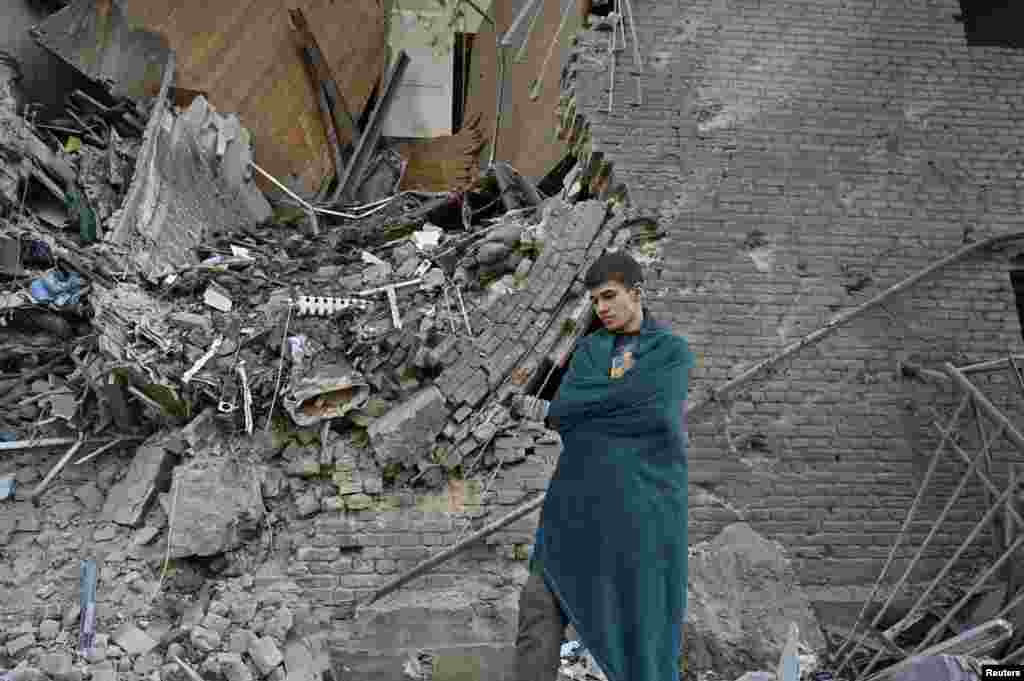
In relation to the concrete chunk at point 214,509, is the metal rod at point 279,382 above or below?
above

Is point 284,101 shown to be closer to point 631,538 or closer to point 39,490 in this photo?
point 39,490

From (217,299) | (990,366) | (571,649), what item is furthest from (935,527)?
(217,299)

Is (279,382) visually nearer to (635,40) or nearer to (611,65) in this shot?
(611,65)

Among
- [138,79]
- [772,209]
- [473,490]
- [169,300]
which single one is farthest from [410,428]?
[138,79]

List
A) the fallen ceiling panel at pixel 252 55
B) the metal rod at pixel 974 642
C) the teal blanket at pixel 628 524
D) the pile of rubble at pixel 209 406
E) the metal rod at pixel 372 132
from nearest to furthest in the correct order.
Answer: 1. the teal blanket at pixel 628 524
2. the metal rod at pixel 974 642
3. the pile of rubble at pixel 209 406
4. the fallen ceiling panel at pixel 252 55
5. the metal rod at pixel 372 132

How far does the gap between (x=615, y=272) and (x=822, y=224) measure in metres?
3.60

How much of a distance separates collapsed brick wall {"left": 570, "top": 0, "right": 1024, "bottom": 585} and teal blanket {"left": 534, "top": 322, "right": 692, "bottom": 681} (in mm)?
2231

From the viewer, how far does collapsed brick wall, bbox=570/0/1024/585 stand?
4777 mm

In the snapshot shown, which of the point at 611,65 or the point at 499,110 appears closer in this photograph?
the point at 611,65

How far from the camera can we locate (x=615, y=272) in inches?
101

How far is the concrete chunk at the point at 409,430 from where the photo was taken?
4574mm

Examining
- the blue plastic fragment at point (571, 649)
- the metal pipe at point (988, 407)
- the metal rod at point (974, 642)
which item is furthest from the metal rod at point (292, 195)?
the metal rod at point (974, 642)

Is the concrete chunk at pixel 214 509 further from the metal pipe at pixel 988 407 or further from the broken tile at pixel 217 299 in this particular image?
the metal pipe at pixel 988 407

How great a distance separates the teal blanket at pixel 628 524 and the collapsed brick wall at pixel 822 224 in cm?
223
